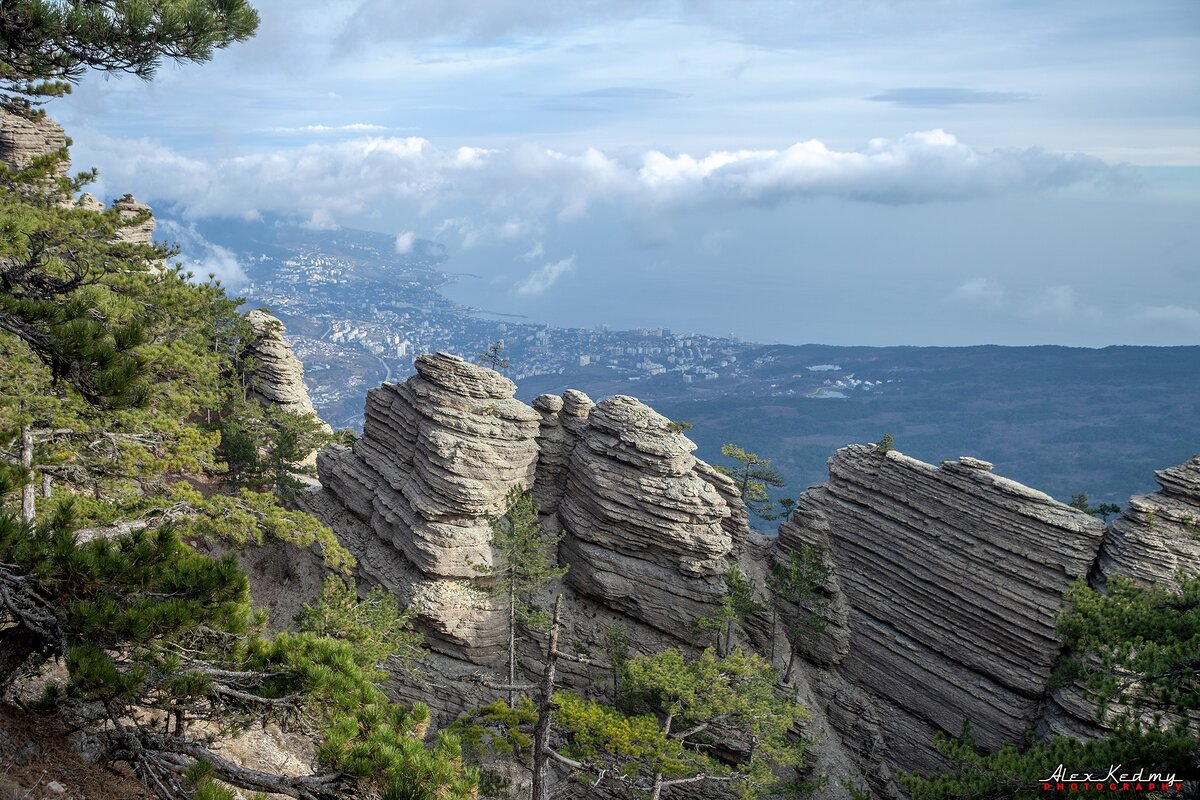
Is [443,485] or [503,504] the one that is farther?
[503,504]

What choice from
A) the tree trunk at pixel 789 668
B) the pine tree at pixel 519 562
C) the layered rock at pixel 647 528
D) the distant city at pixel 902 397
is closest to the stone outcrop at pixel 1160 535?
the tree trunk at pixel 789 668

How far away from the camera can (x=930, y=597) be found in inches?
1190

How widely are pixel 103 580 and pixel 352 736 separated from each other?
11.4ft

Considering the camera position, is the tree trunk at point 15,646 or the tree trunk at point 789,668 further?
the tree trunk at point 789,668

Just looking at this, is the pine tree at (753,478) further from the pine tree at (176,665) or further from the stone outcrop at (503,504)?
the pine tree at (176,665)

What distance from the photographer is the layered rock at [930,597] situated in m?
27.6

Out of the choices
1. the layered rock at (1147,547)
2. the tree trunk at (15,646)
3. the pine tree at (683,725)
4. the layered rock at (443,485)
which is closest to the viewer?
the tree trunk at (15,646)

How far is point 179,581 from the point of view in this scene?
8391 millimetres

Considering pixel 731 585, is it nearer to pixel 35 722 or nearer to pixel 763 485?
pixel 763 485

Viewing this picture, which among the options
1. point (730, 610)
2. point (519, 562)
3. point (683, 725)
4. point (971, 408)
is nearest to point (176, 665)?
point (519, 562)

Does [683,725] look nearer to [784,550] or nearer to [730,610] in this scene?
[730,610]

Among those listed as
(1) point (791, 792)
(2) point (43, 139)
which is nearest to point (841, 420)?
(1) point (791, 792)

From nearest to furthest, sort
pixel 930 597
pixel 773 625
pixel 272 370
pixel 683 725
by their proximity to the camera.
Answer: pixel 683 725 < pixel 930 597 < pixel 773 625 < pixel 272 370

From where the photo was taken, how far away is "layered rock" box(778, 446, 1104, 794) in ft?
90.5
